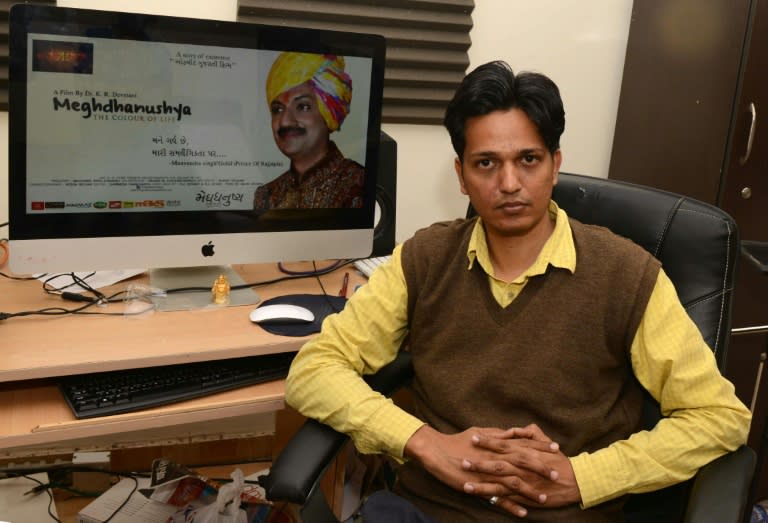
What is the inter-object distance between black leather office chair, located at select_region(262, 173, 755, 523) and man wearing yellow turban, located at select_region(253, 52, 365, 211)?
0.45m

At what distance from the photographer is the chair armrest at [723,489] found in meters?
1.12

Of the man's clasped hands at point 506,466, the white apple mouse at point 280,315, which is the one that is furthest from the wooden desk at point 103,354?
the man's clasped hands at point 506,466

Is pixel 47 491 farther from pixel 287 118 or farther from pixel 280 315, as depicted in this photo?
pixel 287 118

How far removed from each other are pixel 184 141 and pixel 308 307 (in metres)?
0.45

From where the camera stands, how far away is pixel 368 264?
1961 mm

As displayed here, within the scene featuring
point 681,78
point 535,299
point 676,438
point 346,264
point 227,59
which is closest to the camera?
point 676,438

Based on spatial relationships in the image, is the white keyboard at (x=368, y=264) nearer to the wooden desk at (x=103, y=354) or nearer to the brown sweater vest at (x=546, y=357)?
the wooden desk at (x=103, y=354)

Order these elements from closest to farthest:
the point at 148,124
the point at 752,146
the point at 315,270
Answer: the point at 148,124 < the point at 315,270 < the point at 752,146

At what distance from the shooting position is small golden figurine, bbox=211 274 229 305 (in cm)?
168

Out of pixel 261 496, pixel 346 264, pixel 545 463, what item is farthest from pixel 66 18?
pixel 261 496

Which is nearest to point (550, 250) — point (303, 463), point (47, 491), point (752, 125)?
point (303, 463)

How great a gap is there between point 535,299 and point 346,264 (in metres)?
0.77

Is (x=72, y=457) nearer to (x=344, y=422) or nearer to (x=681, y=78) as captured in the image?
(x=344, y=422)

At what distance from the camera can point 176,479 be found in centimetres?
202
